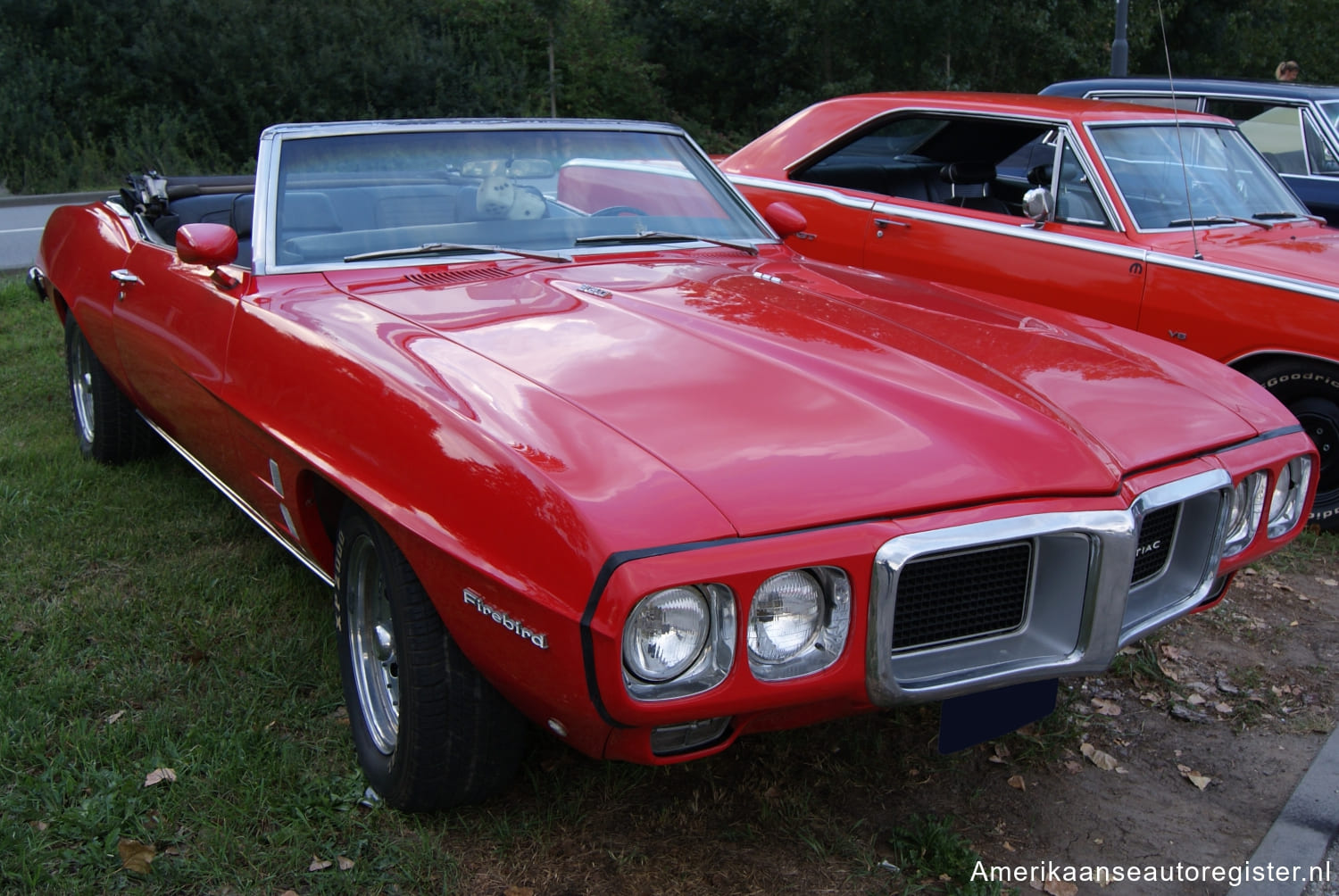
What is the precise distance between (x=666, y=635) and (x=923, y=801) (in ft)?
3.69

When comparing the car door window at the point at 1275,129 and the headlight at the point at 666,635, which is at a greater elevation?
the car door window at the point at 1275,129

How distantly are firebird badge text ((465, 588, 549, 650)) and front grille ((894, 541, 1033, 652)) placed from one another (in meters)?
0.63

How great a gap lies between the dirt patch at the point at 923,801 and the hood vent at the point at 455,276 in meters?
1.24

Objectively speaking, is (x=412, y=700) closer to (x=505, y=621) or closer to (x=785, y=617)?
(x=505, y=621)

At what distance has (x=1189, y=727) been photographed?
318 centimetres

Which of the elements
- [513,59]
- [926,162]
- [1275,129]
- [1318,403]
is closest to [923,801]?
[1318,403]

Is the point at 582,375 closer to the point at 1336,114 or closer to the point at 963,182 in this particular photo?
the point at 963,182

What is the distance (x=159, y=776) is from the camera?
9.04 ft

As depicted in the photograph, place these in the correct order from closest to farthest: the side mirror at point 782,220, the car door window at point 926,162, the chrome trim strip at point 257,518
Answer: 1. the chrome trim strip at point 257,518
2. the side mirror at point 782,220
3. the car door window at point 926,162

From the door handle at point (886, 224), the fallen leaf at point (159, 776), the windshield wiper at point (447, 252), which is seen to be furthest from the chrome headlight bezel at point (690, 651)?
the door handle at point (886, 224)

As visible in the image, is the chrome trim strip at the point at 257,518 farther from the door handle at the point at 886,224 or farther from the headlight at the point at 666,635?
the door handle at the point at 886,224

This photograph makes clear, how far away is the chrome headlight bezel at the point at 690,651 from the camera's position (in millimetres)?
1941

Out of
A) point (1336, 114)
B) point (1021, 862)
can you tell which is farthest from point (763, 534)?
point (1336, 114)

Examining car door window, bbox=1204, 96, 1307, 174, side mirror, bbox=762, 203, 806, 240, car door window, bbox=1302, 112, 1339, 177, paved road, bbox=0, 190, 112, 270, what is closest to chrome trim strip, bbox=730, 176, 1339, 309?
side mirror, bbox=762, 203, 806, 240
